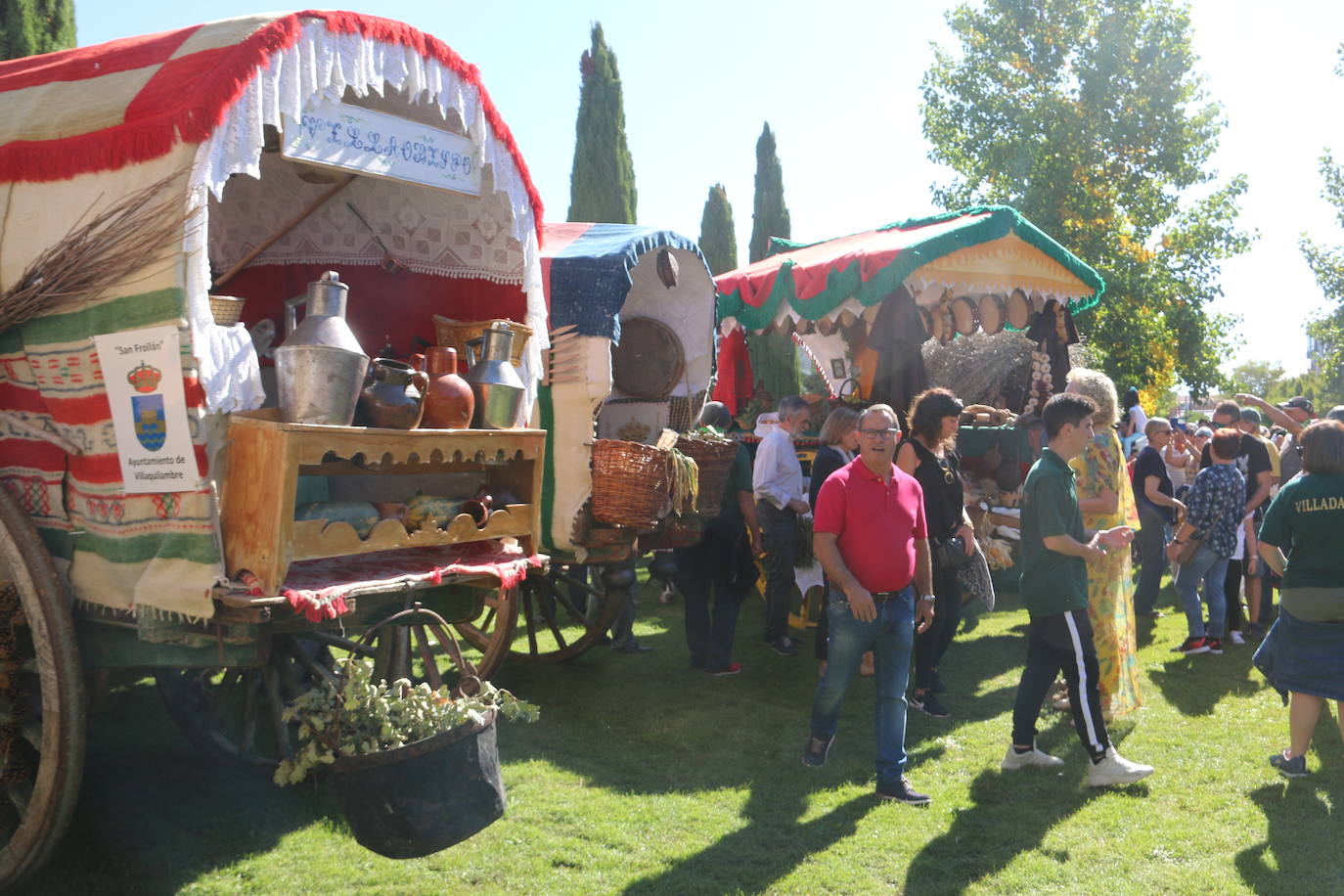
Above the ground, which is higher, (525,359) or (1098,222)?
(1098,222)

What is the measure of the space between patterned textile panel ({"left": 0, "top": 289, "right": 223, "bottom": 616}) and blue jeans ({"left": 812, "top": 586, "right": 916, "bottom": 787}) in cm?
254

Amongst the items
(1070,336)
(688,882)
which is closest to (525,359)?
(688,882)

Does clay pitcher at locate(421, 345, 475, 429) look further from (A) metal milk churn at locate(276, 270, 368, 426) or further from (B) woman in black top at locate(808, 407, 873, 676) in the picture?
(B) woman in black top at locate(808, 407, 873, 676)

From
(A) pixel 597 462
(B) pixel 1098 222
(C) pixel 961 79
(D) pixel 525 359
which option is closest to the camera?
(D) pixel 525 359

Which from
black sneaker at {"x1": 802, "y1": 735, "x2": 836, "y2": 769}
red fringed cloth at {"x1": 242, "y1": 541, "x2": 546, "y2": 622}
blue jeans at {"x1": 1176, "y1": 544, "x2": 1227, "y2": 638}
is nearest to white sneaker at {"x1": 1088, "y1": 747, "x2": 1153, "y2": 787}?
black sneaker at {"x1": 802, "y1": 735, "x2": 836, "y2": 769}

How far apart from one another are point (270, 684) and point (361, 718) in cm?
134

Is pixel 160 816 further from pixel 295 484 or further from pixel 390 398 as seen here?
pixel 390 398

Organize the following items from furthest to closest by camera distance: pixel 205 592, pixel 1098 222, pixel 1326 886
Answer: pixel 1098 222
pixel 1326 886
pixel 205 592

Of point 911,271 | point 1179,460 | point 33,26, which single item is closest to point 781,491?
point 911,271

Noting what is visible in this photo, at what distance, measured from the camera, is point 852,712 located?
6020 millimetres

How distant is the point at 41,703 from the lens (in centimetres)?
355

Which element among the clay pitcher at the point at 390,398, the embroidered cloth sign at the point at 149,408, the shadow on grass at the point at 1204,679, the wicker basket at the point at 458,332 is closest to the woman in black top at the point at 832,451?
the shadow on grass at the point at 1204,679

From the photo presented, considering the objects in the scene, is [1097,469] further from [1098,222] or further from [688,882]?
[1098,222]

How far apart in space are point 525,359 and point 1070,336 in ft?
23.2
